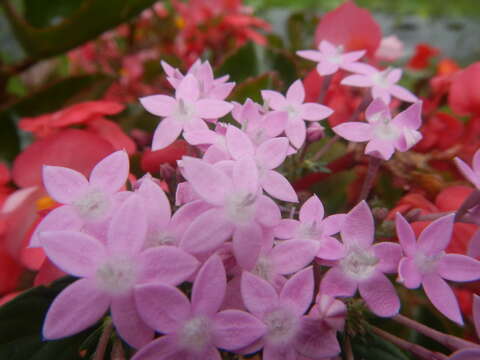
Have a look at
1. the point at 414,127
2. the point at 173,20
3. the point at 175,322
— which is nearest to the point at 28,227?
the point at 175,322

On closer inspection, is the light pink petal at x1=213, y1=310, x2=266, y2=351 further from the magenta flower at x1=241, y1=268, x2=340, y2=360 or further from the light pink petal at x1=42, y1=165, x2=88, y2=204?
the light pink petal at x1=42, y1=165, x2=88, y2=204

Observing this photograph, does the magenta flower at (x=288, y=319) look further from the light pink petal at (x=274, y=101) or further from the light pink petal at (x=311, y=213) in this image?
the light pink petal at (x=274, y=101)

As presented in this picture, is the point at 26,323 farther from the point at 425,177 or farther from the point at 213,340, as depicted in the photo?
the point at 425,177

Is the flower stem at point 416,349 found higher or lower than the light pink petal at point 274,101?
lower

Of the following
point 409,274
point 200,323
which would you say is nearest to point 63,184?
point 200,323

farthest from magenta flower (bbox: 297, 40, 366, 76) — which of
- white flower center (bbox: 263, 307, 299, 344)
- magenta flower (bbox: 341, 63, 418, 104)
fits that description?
white flower center (bbox: 263, 307, 299, 344)

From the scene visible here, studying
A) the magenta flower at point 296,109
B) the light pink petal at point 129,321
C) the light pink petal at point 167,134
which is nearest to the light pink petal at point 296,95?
the magenta flower at point 296,109

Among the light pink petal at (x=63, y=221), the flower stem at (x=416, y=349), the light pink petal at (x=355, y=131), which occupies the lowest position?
the flower stem at (x=416, y=349)
